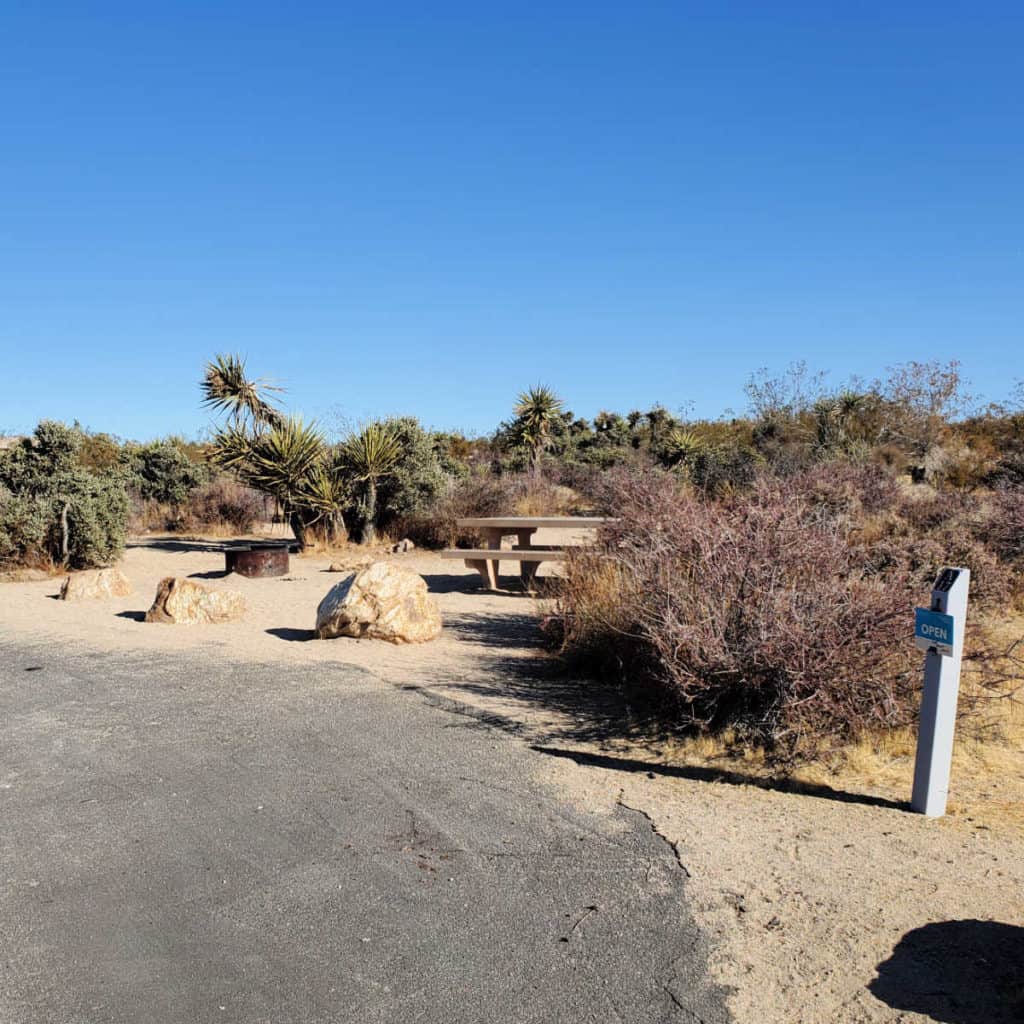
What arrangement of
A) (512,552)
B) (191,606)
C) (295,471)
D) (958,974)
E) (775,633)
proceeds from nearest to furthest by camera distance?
(958,974)
(775,633)
(191,606)
(512,552)
(295,471)

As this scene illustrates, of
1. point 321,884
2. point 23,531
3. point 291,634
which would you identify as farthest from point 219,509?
point 321,884

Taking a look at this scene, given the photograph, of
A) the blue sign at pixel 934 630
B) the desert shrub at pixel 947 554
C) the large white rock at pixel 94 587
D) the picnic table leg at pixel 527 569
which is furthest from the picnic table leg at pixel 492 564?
the blue sign at pixel 934 630

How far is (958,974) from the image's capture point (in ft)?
10.2

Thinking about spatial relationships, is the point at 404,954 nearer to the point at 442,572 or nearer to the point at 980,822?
the point at 980,822

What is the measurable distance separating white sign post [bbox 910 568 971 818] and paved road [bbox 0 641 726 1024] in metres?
1.40

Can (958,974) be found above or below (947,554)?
below

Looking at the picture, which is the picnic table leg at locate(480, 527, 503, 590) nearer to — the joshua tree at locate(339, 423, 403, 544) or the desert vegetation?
the desert vegetation

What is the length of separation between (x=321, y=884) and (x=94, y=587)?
32.5ft

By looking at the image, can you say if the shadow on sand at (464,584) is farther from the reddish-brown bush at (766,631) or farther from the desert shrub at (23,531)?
the desert shrub at (23,531)

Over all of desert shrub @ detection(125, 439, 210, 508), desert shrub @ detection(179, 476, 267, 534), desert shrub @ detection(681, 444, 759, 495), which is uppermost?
desert shrub @ detection(681, 444, 759, 495)

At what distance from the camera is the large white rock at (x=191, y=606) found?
33.5ft

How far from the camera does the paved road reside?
3.02 metres

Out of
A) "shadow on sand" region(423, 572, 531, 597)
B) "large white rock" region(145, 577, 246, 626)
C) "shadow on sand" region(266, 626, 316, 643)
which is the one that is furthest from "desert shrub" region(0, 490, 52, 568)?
"shadow on sand" region(266, 626, 316, 643)

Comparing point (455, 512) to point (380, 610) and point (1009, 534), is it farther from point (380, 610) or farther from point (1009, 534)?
point (1009, 534)
